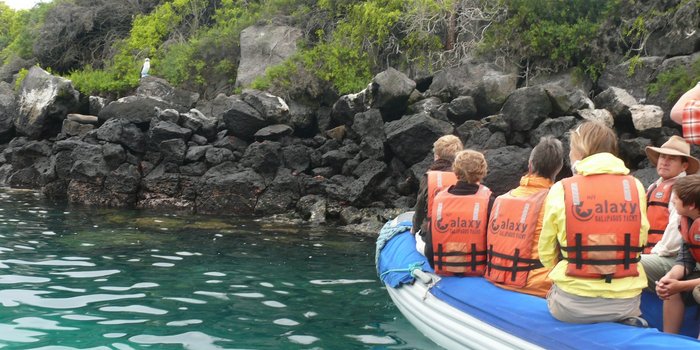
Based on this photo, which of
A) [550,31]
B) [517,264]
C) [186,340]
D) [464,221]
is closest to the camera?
[517,264]

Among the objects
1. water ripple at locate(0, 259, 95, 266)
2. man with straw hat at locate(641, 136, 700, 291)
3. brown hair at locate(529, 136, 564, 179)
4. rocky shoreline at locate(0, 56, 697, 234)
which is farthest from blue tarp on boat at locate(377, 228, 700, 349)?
rocky shoreline at locate(0, 56, 697, 234)

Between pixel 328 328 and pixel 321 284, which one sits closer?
pixel 328 328

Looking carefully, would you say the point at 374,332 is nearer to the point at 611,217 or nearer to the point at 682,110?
the point at 611,217

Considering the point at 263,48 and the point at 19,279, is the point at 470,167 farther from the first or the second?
the point at 263,48

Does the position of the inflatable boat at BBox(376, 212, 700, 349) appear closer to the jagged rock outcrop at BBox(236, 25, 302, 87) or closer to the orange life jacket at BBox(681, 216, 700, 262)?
the orange life jacket at BBox(681, 216, 700, 262)

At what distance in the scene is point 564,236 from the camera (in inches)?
164

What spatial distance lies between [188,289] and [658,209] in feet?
16.8

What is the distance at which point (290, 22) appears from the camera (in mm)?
22344

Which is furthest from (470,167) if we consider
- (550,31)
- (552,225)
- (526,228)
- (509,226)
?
(550,31)

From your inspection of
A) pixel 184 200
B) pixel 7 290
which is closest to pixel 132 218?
pixel 184 200

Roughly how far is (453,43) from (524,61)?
2.28 meters

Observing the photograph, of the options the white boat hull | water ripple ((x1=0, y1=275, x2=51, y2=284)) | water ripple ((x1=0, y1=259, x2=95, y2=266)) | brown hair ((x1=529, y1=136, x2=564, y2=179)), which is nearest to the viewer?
the white boat hull

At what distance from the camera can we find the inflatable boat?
12.9 feet

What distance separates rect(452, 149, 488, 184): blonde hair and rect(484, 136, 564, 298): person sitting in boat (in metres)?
0.44
